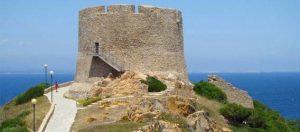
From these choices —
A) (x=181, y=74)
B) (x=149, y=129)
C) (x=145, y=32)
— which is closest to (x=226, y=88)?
(x=181, y=74)

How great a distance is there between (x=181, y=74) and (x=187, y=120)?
1227cm

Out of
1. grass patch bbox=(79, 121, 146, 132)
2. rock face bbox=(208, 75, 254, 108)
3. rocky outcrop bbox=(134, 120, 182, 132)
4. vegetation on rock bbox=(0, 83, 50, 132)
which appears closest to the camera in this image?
rocky outcrop bbox=(134, 120, 182, 132)

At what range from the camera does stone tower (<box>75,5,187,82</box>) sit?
110 ft

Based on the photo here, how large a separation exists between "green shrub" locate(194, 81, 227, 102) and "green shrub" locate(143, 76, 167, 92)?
522cm

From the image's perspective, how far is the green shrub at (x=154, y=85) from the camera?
30875 mm

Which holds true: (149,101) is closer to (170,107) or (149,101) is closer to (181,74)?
(170,107)

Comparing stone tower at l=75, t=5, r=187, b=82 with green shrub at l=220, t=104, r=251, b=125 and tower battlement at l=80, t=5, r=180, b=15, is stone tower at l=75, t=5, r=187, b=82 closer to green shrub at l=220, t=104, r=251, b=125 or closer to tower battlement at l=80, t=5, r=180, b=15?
tower battlement at l=80, t=5, r=180, b=15

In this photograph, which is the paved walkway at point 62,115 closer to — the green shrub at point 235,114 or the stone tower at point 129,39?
the stone tower at point 129,39

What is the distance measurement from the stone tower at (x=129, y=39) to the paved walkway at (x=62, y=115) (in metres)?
2.96

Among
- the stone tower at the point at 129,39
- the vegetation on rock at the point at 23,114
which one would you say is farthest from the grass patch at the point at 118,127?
the stone tower at the point at 129,39

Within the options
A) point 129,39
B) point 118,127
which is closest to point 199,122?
point 118,127

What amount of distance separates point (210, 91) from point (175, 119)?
14174 mm

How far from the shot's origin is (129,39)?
33.5 metres

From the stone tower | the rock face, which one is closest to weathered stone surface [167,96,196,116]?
the stone tower
